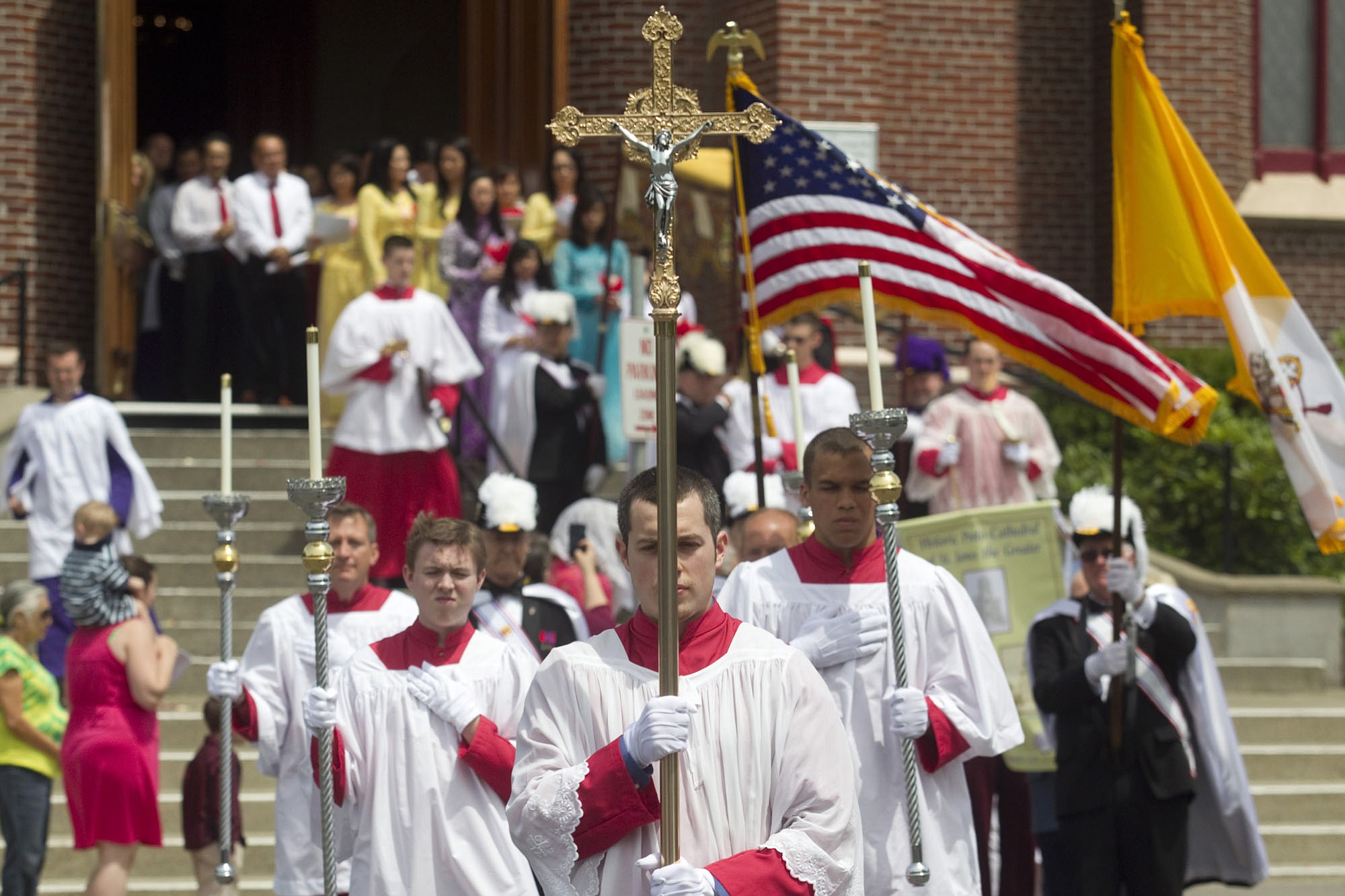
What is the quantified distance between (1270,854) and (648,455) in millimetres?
4842

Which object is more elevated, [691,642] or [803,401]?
[803,401]

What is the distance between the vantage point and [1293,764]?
1179 centimetres

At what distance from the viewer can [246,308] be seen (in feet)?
50.2

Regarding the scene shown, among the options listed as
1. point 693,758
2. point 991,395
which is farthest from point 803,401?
point 693,758

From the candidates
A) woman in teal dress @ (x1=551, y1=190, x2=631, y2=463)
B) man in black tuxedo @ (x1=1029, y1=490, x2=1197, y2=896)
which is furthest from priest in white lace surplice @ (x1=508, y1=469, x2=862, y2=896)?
woman in teal dress @ (x1=551, y1=190, x2=631, y2=463)

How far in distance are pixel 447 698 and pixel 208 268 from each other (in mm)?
10102

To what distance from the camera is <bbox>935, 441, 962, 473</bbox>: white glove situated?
1217 cm

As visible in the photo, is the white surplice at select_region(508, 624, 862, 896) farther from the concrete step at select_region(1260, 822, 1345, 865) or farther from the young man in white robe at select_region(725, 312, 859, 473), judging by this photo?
the concrete step at select_region(1260, 822, 1345, 865)

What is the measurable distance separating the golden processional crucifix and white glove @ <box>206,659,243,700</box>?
8.87 feet

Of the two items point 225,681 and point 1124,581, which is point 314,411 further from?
point 1124,581

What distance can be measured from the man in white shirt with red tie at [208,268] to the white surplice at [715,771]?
36.9 ft

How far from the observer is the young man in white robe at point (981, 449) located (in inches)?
485

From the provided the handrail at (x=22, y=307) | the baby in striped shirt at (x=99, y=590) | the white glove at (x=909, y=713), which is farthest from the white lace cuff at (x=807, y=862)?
the handrail at (x=22, y=307)

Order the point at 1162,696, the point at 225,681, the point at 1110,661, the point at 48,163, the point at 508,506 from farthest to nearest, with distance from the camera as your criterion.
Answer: the point at 48,163 < the point at 508,506 < the point at 1162,696 < the point at 1110,661 < the point at 225,681
